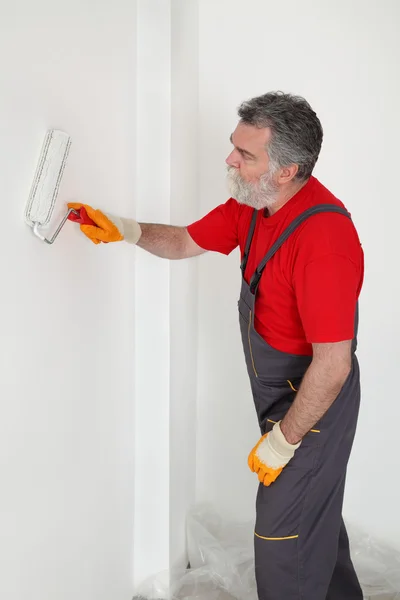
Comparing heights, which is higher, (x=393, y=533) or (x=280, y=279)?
(x=280, y=279)

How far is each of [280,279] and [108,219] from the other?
0.44m

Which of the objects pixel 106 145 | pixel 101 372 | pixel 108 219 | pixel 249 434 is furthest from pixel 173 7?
pixel 249 434

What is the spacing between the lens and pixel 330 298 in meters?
1.43

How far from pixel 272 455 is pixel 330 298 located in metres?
0.42

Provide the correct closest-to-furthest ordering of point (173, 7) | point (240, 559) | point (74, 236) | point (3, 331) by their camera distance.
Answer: point (3, 331) → point (74, 236) → point (173, 7) → point (240, 559)

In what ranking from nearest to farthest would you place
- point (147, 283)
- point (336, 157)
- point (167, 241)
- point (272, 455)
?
point (272, 455), point (167, 241), point (147, 283), point (336, 157)

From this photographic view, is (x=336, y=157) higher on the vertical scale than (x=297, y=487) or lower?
higher

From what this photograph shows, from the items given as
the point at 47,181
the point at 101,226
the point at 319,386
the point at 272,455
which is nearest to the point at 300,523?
the point at 272,455

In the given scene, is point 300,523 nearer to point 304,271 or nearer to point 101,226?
point 304,271

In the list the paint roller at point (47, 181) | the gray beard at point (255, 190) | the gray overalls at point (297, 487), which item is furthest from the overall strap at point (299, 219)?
the paint roller at point (47, 181)

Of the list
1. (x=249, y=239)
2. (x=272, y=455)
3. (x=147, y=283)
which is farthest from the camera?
(x=147, y=283)

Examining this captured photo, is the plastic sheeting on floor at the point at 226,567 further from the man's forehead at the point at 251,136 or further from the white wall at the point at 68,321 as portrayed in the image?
the man's forehead at the point at 251,136

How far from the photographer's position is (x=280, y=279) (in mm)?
1563

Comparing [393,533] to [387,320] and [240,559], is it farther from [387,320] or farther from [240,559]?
[387,320]
